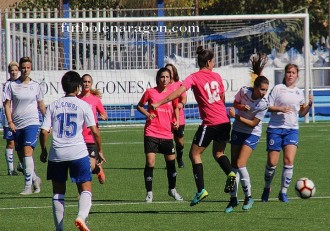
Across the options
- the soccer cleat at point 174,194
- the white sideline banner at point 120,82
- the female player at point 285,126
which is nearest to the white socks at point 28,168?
the soccer cleat at point 174,194

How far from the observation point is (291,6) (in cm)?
5344

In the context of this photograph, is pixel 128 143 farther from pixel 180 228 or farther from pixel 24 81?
pixel 180 228

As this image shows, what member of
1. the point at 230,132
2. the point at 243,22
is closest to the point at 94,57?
the point at 243,22

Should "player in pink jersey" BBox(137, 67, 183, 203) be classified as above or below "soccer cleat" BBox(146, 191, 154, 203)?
above

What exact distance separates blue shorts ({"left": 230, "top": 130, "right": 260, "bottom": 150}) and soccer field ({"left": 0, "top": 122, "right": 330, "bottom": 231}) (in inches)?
34.2

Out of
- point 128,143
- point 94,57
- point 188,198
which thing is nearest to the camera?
point 188,198

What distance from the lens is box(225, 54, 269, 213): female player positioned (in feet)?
45.7

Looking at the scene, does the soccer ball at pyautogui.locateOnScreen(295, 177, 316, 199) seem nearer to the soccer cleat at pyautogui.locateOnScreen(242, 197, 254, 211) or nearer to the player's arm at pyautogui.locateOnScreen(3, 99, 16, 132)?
the soccer cleat at pyautogui.locateOnScreen(242, 197, 254, 211)

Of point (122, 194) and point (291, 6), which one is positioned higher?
point (291, 6)

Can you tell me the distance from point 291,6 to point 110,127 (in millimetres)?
23079

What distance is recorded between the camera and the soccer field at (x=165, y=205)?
12.6m

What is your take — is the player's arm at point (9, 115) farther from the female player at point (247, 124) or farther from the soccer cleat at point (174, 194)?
the female player at point (247, 124)

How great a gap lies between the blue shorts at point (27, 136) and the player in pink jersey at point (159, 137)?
6.54 ft

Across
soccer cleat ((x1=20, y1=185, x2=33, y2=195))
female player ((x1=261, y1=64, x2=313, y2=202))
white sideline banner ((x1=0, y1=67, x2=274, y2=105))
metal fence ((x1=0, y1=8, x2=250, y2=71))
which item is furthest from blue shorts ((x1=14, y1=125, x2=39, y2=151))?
metal fence ((x1=0, y1=8, x2=250, y2=71))
